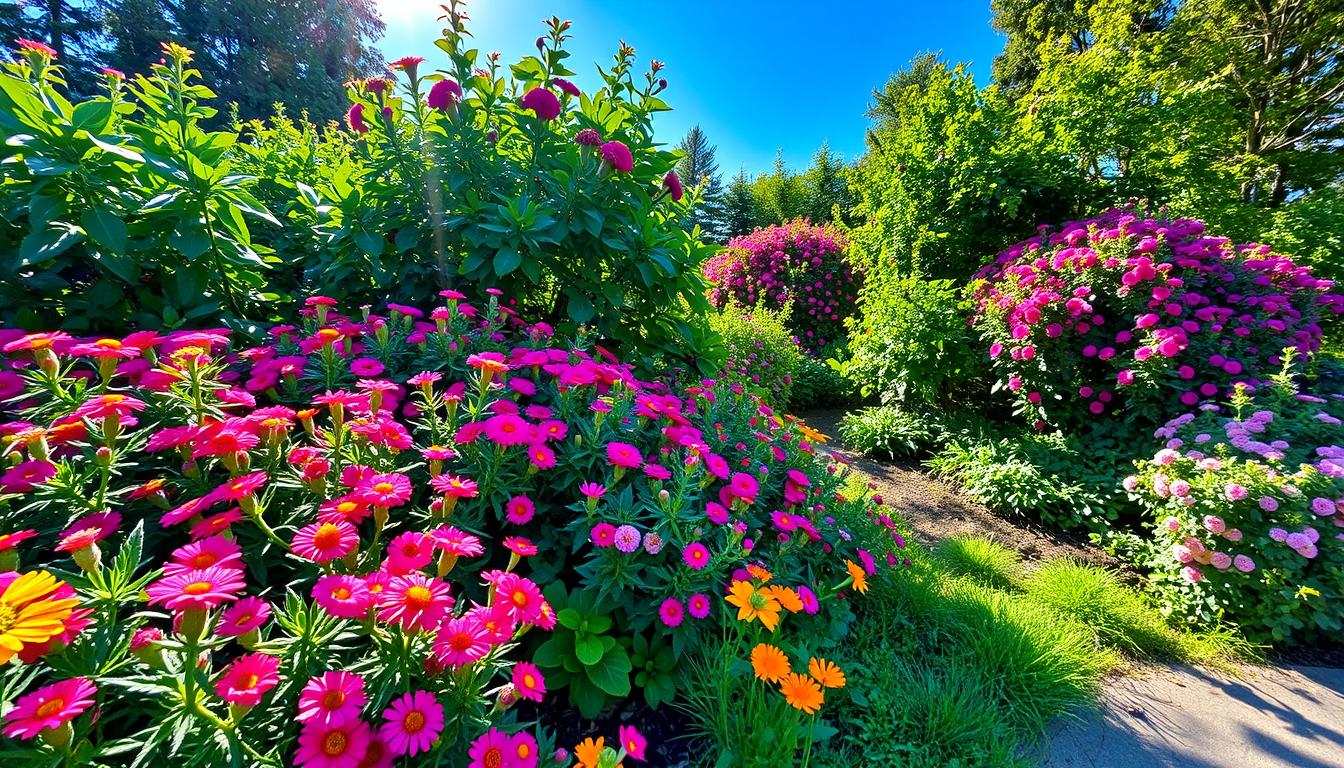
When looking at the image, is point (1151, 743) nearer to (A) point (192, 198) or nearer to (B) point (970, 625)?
(B) point (970, 625)

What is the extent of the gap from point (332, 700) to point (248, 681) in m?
0.11

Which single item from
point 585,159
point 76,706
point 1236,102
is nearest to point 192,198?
point 585,159

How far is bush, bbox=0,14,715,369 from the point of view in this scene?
4.93ft

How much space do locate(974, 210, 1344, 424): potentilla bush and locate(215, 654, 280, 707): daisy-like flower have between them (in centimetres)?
466

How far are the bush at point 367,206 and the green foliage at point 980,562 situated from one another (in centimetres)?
184

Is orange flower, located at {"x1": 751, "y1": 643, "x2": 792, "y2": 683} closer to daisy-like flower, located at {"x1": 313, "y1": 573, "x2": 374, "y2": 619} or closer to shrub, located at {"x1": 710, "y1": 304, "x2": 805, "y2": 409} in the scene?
daisy-like flower, located at {"x1": 313, "y1": 573, "x2": 374, "y2": 619}

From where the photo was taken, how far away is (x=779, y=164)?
22.2 metres

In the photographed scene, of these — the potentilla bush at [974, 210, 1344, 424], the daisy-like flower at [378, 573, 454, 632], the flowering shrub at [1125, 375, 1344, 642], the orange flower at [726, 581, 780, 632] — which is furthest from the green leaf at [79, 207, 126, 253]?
the potentilla bush at [974, 210, 1344, 424]

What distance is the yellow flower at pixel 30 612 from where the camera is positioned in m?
0.51

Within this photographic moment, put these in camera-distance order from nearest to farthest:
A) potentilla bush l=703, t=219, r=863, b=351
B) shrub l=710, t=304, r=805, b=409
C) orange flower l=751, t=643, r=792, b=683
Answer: orange flower l=751, t=643, r=792, b=683 < shrub l=710, t=304, r=805, b=409 < potentilla bush l=703, t=219, r=863, b=351

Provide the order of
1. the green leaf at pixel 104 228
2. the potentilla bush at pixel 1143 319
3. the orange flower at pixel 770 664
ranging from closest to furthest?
the orange flower at pixel 770 664, the green leaf at pixel 104 228, the potentilla bush at pixel 1143 319

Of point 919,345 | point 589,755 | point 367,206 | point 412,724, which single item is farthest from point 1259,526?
point 367,206

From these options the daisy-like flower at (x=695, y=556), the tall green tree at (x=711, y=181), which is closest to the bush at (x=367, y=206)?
the daisy-like flower at (x=695, y=556)

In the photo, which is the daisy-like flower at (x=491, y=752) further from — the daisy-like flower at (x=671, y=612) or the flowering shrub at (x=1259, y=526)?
the flowering shrub at (x=1259, y=526)
